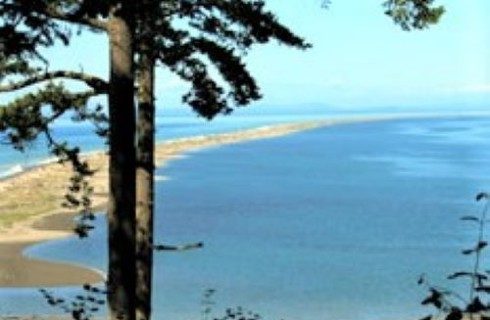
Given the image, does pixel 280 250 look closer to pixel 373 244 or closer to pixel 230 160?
pixel 373 244

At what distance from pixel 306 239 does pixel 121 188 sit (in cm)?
3690

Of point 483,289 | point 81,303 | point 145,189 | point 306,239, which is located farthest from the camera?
point 306,239

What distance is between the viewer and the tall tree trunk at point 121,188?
30.6 feet

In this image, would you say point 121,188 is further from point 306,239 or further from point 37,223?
point 37,223

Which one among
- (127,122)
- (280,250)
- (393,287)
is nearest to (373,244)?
(280,250)

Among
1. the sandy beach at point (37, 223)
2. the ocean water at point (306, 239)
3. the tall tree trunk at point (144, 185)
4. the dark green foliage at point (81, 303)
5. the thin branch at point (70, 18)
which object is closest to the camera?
the dark green foliage at point (81, 303)

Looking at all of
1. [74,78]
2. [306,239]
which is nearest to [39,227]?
[306,239]

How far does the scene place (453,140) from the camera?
148125 millimetres

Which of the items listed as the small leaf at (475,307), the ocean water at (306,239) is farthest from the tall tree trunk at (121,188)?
the ocean water at (306,239)

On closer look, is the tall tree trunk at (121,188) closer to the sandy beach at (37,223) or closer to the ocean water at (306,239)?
the sandy beach at (37,223)

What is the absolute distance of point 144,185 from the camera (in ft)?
40.8

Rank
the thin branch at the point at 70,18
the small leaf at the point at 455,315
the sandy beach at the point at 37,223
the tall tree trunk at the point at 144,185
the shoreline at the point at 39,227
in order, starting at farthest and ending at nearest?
the sandy beach at the point at 37,223, the shoreline at the point at 39,227, the tall tree trunk at the point at 144,185, the thin branch at the point at 70,18, the small leaf at the point at 455,315

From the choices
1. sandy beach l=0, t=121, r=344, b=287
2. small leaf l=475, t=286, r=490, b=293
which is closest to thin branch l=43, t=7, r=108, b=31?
sandy beach l=0, t=121, r=344, b=287

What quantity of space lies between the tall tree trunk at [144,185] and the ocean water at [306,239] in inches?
681
